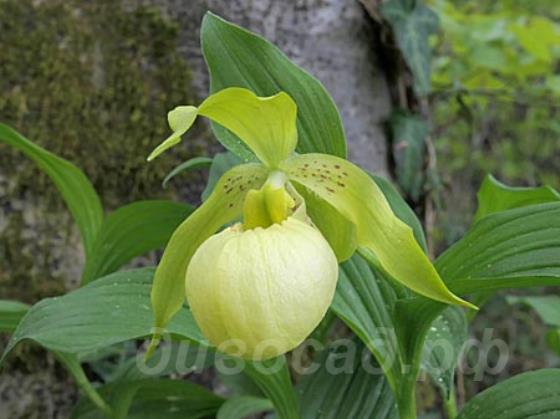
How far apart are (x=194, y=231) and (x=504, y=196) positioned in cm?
53

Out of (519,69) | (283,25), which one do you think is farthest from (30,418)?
(519,69)

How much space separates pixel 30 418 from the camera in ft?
4.65

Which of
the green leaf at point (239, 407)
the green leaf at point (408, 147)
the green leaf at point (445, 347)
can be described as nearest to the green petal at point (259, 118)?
the green leaf at point (445, 347)

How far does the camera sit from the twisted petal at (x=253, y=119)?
2.62ft

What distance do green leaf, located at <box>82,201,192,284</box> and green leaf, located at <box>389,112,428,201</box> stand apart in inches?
26.7

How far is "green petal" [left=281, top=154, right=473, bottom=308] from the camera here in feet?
2.78

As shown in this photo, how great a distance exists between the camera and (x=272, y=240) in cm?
84

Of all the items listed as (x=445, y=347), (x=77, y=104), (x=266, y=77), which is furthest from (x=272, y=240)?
(x=77, y=104)

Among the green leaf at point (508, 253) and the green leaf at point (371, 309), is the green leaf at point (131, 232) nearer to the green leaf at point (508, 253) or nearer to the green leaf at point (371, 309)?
the green leaf at point (371, 309)

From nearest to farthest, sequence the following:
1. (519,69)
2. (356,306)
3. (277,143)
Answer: (277,143)
(356,306)
(519,69)

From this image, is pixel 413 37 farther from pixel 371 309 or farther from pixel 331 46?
pixel 371 309

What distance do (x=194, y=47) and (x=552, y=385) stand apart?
104 cm

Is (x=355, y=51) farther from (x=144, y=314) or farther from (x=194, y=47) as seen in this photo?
(x=144, y=314)

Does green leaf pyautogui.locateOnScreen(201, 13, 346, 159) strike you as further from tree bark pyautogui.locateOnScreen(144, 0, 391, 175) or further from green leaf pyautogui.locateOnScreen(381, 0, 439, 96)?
green leaf pyautogui.locateOnScreen(381, 0, 439, 96)
